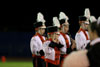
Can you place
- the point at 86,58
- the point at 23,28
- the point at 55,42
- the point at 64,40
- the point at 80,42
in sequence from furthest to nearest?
the point at 23,28 < the point at 64,40 < the point at 80,42 < the point at 55,42 < the point at 86,58

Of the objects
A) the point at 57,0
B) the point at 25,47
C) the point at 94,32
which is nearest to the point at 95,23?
the point at 94,32

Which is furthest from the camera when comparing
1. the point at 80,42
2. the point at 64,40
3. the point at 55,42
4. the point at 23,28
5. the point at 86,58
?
the point at 23,28

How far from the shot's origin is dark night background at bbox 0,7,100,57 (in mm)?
16756

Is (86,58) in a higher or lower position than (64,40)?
lower

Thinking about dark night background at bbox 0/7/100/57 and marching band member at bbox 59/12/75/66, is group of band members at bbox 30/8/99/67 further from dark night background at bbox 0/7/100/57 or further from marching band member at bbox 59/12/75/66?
dark night background at bbox 0/7/100/57

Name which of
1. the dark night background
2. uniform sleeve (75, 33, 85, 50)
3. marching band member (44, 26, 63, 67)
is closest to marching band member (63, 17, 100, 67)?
marching band member (44, 26, 63, 67)

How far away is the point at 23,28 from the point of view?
2006 centimetres

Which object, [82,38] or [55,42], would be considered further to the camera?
[82,38]

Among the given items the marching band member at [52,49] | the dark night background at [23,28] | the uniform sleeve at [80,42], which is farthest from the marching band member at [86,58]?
the dark night background at [23,28]

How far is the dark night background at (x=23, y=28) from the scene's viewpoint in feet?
55.0

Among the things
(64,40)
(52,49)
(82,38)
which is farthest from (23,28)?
(52,49)

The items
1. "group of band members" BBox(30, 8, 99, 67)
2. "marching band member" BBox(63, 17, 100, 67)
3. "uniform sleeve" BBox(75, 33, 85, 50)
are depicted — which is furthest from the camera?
"uniform sleeve" BBox(75, 33, 85, 50)

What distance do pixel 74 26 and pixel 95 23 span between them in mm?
15875

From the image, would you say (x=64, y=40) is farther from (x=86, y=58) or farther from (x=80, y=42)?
(x=86, y=58)
